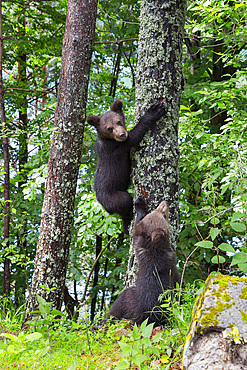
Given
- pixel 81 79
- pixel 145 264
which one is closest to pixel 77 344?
pixel 145 264

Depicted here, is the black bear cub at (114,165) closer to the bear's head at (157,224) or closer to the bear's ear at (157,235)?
the bear's head at (157,224)

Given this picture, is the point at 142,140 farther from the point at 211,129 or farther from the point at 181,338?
the point at 211,129

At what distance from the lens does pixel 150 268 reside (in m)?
3.30

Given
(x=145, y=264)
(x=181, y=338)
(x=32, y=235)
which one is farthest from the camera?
(x=32, y=235)

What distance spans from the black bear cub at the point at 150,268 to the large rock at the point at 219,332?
1.20m

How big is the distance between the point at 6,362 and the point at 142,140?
7.50ft

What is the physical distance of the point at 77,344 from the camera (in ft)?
9.53

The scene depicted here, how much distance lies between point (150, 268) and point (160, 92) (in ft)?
5.65

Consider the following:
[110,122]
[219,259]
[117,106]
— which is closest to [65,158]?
[110,122]

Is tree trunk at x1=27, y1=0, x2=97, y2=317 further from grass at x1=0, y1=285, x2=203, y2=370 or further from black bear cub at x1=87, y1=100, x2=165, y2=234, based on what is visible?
grass at x1=0, y1=285, x2=203, y2=370

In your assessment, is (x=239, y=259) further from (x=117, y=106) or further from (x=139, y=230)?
(x=117, y=106)

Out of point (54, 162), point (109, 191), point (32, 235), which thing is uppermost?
point (54, 162)

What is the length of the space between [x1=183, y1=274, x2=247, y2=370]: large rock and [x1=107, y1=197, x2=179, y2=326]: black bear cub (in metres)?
1.20

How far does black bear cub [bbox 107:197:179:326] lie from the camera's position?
3.20 m
